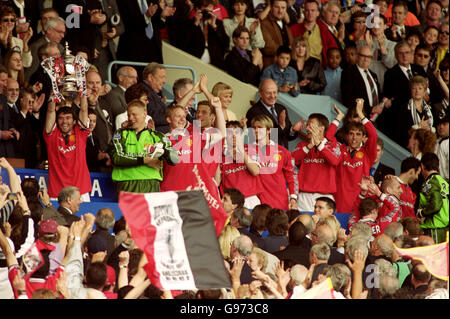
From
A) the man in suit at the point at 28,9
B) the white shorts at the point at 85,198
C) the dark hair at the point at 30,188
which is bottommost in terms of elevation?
the white shorts at the point at 85,198

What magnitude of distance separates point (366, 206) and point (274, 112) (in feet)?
6.72

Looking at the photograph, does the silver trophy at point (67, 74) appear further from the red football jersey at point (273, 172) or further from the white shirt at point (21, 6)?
the red football jersey at point (273, 172)

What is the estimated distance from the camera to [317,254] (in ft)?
28.1

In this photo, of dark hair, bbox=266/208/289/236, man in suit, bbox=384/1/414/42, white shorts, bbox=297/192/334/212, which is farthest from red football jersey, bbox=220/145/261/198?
man in suit, bbox=384/1/414/42

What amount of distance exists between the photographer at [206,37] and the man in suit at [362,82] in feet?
5.17

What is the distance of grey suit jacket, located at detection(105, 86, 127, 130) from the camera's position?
1152 centimetres

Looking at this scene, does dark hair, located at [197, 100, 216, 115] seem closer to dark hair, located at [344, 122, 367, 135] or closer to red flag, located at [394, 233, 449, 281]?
dark hair, located at [344, 122, 367, 135]

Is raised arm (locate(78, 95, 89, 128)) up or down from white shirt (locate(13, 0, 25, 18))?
down

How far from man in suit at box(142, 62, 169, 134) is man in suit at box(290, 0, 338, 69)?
332 centimetres

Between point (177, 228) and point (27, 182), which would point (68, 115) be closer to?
point (27, 182)

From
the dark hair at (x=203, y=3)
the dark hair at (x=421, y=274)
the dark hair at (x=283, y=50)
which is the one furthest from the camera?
the dark hair at (x=203, y=3)

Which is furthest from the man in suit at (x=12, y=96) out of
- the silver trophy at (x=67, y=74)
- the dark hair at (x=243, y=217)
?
the dark hair at (x=243, y=217)

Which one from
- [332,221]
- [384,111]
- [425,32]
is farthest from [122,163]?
[425,32]

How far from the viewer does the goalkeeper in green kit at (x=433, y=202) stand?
11.2 meters
